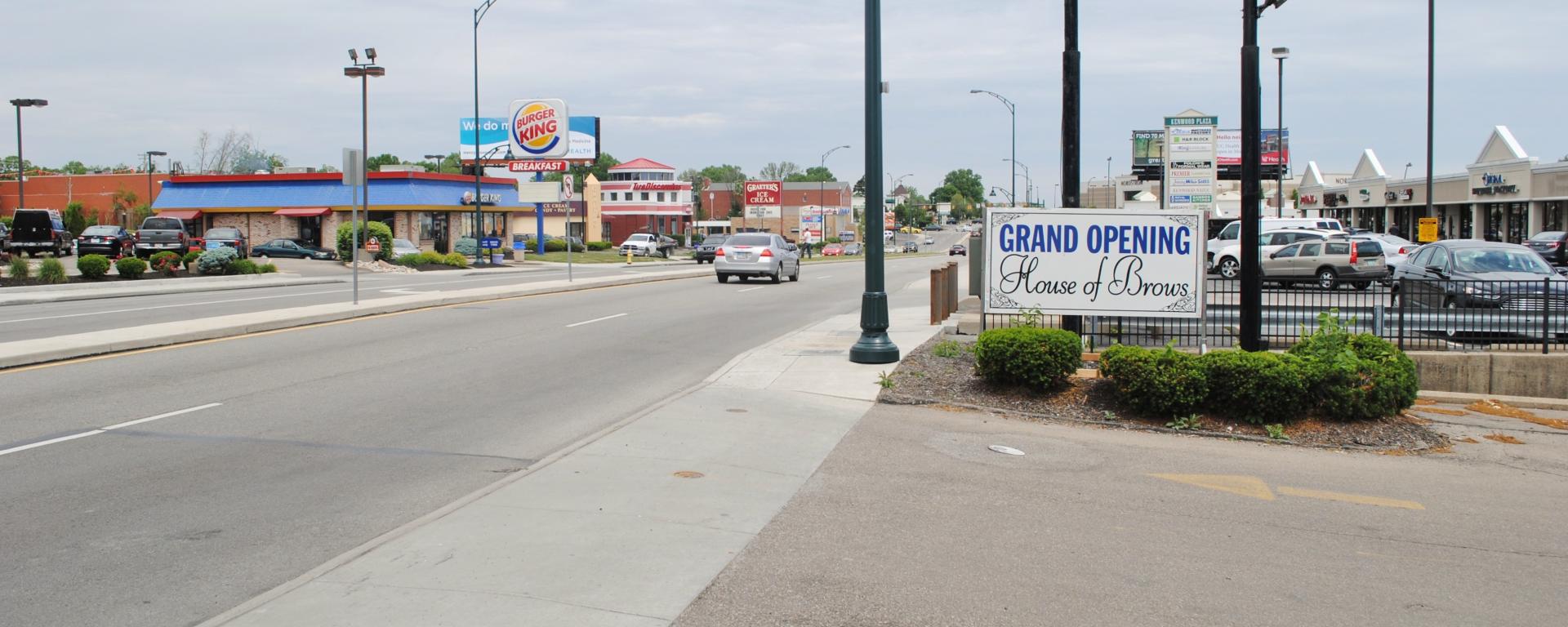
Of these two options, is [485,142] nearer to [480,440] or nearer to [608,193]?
[608,193]

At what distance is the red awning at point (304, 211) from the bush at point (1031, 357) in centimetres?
5335

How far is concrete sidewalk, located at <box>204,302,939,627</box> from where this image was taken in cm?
529

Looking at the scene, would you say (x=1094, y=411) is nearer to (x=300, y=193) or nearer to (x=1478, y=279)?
(x=1478, y=279)

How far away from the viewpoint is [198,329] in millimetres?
15742

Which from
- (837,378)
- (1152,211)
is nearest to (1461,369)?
(1152,211)

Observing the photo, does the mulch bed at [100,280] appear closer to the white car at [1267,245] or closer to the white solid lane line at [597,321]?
the white solid lane line at [597,321]

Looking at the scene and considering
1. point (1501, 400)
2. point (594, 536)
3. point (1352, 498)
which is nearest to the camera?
point (594, 536)

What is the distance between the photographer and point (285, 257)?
52.9 metres

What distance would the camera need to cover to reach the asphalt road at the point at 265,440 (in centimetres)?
589

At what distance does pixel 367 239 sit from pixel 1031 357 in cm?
4148

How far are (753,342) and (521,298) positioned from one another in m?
9.33

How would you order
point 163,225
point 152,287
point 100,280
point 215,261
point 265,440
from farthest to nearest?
point 163,225, point 215,261, point 100,280, point 152,287, point 265,440

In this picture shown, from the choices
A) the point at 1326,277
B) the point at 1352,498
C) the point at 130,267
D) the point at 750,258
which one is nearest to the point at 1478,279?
the point at 1352,498

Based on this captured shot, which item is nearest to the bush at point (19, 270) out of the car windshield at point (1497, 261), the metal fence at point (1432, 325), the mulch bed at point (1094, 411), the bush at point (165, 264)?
the bush at point (165, 264)
